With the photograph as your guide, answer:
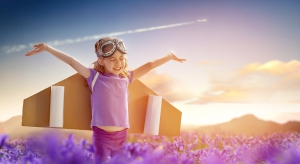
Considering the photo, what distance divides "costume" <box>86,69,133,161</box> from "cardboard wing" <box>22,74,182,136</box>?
3.6 inches

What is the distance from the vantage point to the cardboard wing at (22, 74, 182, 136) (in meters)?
2.01

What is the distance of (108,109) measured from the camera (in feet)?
6.37

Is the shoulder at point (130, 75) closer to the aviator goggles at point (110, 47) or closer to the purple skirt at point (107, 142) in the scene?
the aviator goggles at point (110, 47)

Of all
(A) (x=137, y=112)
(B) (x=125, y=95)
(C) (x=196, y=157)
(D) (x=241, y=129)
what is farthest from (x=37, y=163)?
(D) (x=241, y=129)

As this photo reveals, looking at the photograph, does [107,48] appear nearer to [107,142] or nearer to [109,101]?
[109,101]

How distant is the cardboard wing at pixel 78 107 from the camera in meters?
2.01

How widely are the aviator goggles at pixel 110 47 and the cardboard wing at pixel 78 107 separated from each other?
8.7 inches

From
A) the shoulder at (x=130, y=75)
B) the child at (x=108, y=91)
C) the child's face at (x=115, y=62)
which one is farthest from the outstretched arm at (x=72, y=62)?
the shoulder at (x=130, y=75)

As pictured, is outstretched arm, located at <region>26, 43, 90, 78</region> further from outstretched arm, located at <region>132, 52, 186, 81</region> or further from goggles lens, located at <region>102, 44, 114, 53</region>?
outstretched arm, located at <region>132, 52, 186, 81</region>

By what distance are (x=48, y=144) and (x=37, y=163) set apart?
0.02m

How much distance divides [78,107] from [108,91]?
0.77 feet

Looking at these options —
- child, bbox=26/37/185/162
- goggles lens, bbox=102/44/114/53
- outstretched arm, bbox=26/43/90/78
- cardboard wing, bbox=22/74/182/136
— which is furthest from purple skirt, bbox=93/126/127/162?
goggles lens, bbox=102/44/114/53

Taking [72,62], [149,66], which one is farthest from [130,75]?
[72,62]

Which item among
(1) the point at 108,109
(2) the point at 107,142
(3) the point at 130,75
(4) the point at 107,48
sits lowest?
(2) the point at 107,142
